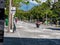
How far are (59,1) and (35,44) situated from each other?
204 ft

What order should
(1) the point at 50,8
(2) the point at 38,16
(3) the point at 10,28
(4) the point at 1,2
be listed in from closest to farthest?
1. (4) the point at 1,2
2. (3) the point at 10,28
3. (1) the point at 50,8
4. (2) the point at 38,16

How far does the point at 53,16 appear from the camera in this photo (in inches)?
3059

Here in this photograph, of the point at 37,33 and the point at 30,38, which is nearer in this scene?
the point at 30,38

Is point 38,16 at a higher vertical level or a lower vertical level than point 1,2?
lower

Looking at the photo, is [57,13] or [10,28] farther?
[57,13]

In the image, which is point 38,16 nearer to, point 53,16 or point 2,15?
point 53,16

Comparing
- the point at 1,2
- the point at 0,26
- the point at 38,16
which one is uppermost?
the point at 1,2

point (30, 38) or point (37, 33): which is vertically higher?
point (30, 38)

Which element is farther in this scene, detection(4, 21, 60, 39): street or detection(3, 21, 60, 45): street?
detection(4, 21, 60, 39): street

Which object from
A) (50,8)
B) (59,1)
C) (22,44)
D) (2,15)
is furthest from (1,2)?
(50,8)

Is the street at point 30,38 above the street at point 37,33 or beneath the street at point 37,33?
above

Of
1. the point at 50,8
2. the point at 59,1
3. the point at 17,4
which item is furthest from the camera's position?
the point at 50,8

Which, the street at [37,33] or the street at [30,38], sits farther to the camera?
the street at [37,33]

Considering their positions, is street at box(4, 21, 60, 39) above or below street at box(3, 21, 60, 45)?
below
